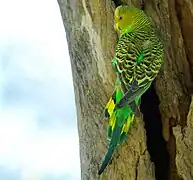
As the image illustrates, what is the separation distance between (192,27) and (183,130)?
0.29m

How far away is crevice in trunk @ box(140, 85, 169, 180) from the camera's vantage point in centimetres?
168

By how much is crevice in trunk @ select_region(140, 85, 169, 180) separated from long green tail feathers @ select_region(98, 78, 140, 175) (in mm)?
102

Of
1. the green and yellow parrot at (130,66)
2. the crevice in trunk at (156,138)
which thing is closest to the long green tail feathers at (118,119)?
the green and yellow parrot at (130,66)

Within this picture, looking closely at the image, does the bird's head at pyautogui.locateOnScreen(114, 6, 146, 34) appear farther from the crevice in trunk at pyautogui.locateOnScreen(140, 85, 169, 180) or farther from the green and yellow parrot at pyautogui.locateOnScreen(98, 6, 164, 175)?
the crevice in trunk at pyautogui.locateOnScreen(140, 85, 169, 180)

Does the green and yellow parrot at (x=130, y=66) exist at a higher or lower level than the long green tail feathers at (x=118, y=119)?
higher

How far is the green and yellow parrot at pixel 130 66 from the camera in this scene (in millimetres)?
1562

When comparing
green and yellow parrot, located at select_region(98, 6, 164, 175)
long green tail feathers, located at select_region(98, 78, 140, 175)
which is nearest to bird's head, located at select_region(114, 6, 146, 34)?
green and yellow parrot, located at select_region(98, 6, 164, 175)

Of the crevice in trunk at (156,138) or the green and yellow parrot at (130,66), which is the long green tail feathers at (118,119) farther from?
the crevice in trunk at (156,138)

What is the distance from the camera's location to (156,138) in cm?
169

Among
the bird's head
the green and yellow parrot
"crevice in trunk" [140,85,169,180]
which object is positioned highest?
the bird's head

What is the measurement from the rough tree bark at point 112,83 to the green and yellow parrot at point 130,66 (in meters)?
0.06

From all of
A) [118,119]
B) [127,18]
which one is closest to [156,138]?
[118,119]

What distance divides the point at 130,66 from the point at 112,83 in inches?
4.3

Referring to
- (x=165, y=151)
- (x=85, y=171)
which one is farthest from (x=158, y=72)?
(x=85, y=171)
